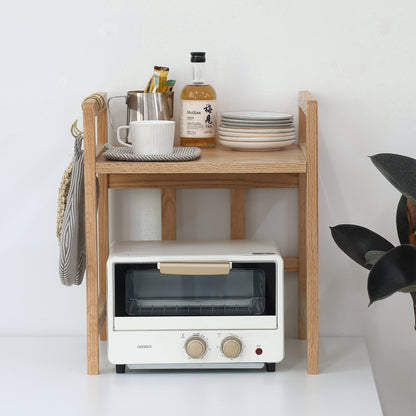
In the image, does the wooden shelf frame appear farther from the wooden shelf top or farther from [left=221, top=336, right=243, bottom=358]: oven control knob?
[left=221, top=336, right=243, bottom=358]: oven control knob

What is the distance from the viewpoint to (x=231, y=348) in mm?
1422

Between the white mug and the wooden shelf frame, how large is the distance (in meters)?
0.04

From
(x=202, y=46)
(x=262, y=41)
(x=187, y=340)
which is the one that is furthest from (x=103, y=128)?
(x=187, y=340)

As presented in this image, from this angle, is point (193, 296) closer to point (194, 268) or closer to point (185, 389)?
point (194, 268)

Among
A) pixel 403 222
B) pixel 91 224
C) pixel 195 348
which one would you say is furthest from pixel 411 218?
pixel 91 224

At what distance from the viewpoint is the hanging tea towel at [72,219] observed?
142 cm

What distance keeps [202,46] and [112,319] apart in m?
0.67

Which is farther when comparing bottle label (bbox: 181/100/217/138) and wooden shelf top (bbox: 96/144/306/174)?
bottle label (bbox: 181/100/217/138)

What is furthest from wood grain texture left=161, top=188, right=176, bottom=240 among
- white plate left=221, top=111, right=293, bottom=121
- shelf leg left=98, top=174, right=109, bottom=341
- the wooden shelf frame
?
white plate left=221, top=111, right=293, bottom=121

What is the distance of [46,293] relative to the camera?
1772 millimetres

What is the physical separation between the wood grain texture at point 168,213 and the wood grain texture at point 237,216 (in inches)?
5.5

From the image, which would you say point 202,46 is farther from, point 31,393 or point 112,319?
point 31,393

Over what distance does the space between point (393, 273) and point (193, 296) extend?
40cm

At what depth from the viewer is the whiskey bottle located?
1576 millimetres
